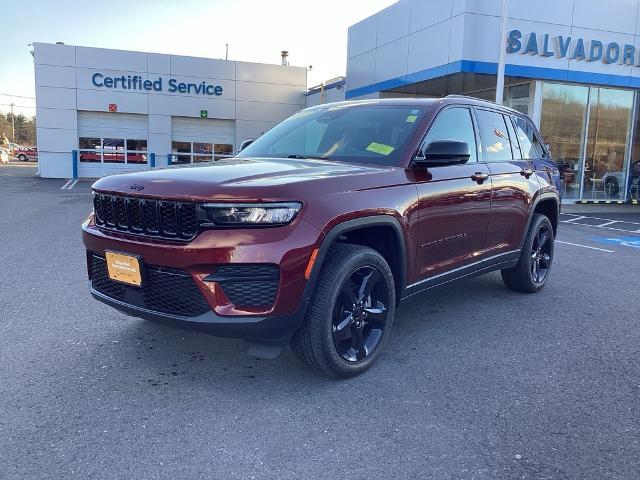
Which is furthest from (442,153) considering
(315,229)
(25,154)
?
(25,154)

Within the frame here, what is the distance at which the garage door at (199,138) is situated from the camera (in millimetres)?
27438

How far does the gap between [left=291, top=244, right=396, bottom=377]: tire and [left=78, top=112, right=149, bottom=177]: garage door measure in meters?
24.4

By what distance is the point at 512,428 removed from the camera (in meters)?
3.03

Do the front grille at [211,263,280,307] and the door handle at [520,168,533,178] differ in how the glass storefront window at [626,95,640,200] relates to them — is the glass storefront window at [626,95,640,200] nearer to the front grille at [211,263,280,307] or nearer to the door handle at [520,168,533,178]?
the door handle at [520,168,533,178]

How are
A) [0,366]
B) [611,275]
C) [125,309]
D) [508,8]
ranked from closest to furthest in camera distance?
1. [125,309]
2. [0,366]
3. [611,275]
4. [508,8]

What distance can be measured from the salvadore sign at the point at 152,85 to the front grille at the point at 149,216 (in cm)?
2469

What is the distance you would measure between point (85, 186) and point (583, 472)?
854 inches

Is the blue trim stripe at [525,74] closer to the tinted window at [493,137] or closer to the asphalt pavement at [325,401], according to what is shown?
the tinted window at [493,137]

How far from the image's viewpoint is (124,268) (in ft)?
10.8

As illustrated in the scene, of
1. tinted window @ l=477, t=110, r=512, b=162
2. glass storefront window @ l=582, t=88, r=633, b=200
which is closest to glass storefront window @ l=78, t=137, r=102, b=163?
glass storefront window @ l=582, t=88, r=633, b=200

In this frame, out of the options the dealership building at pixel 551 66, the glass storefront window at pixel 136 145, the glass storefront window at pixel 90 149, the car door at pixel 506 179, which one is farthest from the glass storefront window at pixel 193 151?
the car door at pixel 506 179

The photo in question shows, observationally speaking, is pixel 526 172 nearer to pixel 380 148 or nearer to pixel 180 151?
pixel 380 148

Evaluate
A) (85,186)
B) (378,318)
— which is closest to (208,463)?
(378,318)

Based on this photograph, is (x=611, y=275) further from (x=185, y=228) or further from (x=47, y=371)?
(x=47, y=371)
